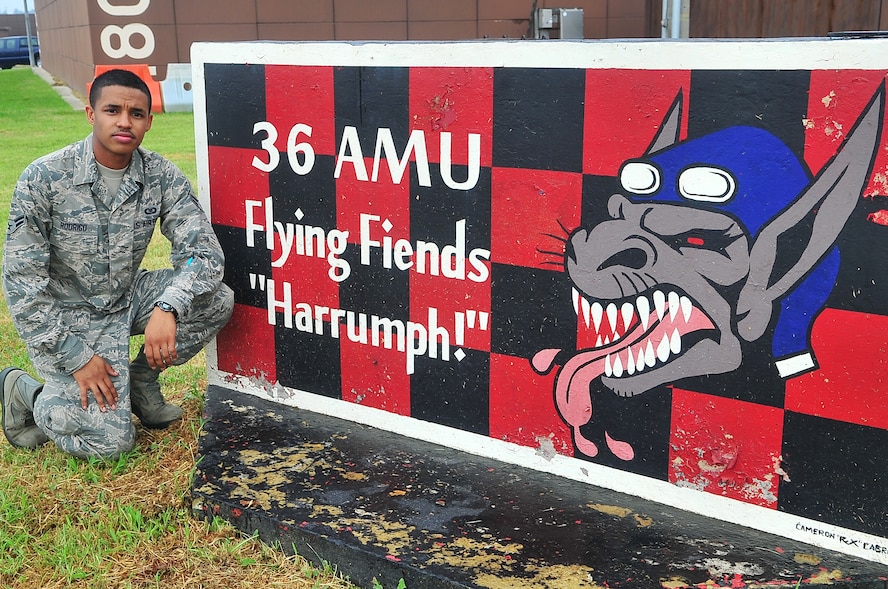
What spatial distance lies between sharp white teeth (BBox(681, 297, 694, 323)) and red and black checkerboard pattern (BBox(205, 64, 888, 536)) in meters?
0.17

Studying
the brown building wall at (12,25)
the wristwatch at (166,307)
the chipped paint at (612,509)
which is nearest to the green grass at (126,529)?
the wristwatch at (166,307)

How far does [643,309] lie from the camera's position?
99.8 inches

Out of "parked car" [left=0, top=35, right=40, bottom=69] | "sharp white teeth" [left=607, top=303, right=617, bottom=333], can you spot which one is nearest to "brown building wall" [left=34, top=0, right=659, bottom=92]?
"sharp white teeth" [left=607, top=303, right=617, bottom=333]

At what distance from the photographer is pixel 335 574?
246 cm

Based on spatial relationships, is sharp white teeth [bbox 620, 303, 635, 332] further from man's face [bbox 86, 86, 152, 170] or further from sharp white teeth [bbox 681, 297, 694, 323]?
man's face [bbox 86, 86, 152, 170]

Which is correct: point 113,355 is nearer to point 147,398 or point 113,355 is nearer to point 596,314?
point 147,398

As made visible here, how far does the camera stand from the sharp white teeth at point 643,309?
8.30 ft

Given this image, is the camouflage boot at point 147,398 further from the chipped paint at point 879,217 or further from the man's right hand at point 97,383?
the chipped paint at point 879,217

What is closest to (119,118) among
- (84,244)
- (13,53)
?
(84,244)

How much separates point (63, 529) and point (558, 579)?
1369 mm

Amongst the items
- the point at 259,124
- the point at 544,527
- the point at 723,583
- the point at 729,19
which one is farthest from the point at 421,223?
the point at 729,19

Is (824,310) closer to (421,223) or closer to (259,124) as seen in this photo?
(421,223)

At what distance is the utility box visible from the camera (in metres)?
17.0

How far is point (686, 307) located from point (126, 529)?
1619 mm
